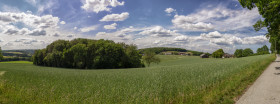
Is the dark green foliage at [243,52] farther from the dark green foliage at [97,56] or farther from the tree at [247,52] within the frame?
the dark green foliage at [97,56]

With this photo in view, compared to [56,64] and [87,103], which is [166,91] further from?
[56,64]

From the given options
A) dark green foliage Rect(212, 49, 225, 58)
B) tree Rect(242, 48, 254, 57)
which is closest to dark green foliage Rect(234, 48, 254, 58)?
tree Rect(242, 48, 254, 57)

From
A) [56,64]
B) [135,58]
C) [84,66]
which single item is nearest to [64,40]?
[56,64]

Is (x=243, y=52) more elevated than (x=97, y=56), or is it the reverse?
(x=243, y=52)

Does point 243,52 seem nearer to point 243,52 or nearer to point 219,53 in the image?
point 243,52

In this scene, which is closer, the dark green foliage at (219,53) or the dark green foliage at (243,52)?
the dark green foliage at (219,53)

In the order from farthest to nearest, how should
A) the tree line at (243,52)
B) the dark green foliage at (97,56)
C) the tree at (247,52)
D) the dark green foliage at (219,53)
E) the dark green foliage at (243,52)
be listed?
1. the dark green foliage at (243,52)
2. the tree at (247,52)
3. the tree line at (243,52)
4. the dark green foliage at (219,53)
5. the dark green foliage at (97,56)

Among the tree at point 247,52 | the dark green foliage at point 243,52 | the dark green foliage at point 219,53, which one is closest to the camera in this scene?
the dark green foliage at point 219,53

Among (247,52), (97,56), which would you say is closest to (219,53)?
(247,52)

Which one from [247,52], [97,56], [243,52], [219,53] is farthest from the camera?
[243,52]

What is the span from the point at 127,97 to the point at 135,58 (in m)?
47.0

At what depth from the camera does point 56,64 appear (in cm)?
5922

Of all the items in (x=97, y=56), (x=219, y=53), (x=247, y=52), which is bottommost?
(x=97, y=56)

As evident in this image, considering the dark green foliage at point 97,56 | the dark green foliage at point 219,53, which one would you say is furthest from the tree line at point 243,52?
the dark green foliage at point 97,56
